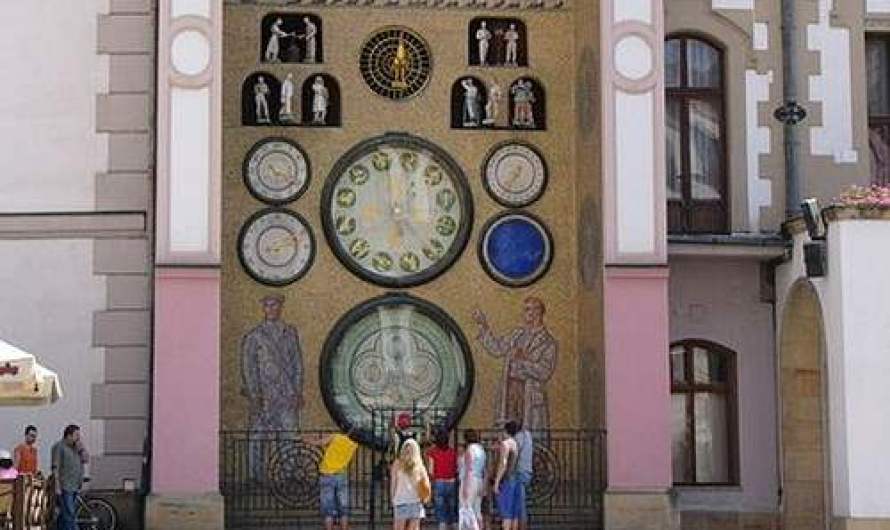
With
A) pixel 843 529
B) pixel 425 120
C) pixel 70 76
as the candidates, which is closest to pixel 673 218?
pixel 425 120

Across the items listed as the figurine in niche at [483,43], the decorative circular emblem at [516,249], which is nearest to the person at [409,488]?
the decorative circular emblem at [516,249]

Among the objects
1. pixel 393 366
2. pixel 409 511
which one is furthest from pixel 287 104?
pixel 409 511

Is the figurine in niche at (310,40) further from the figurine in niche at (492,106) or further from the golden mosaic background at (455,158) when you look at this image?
the figurine in niche at (492,106)

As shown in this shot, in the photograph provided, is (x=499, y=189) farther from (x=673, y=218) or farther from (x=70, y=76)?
(x=70, y=76)

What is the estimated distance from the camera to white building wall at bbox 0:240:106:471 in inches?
893

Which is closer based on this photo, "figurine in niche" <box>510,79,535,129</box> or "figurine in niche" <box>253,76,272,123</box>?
"figurine in niche" <box>253,76,272,123</box>

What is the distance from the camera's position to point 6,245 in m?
23.0

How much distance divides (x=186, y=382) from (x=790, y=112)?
928 cm

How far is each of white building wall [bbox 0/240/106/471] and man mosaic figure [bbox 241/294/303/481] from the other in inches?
89.3

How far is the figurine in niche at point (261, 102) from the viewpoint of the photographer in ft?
80.4

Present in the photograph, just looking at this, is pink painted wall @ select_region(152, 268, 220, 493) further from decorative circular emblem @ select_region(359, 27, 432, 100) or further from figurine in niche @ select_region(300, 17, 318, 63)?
decorative circular emblem @ select_region(359, 27, 432, 100)

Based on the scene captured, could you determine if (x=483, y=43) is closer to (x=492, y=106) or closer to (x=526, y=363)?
(x=492, y=106)

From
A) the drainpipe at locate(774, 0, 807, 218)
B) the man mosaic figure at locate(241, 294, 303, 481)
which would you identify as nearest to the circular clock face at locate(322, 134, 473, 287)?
the man mosaic figure at locate(241, 294, 303, 481)

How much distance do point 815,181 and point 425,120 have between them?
18.3 ft
